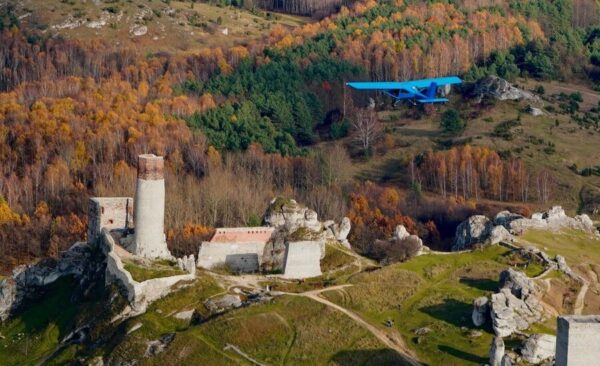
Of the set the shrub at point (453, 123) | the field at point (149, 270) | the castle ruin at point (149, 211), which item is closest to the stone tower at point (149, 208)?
the castle ruin at point (149, 211)

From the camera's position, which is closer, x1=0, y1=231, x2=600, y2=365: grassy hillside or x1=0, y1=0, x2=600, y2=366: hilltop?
x1=0, y1=231, x2=600, y2=365: grassy hillside

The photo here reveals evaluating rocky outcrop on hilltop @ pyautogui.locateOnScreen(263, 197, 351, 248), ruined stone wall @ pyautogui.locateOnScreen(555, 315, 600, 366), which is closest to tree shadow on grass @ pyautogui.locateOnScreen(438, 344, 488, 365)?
ruined stone wall @ pyautogui.locateOnScreen(555, 315, 600, 366)

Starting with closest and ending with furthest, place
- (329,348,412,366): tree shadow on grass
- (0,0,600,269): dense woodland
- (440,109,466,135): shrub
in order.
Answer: (329,348,412,366): tree shadow on grass
(0,0,600,269): dense woodland
(440,109,466,135): shrub

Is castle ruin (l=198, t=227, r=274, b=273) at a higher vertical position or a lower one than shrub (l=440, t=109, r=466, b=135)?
higher

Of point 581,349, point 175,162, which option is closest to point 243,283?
point 581,349

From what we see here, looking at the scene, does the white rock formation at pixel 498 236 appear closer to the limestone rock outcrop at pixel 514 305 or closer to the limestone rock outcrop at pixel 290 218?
the limestone rock outcrop at pixel 514 305

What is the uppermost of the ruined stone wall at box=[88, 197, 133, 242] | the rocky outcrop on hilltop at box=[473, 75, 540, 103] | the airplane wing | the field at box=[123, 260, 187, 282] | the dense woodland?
the airplane wing

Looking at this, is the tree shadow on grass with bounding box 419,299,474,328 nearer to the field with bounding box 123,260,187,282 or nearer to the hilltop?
the hilltop

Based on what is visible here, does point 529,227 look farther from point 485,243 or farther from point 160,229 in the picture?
point 160,229
